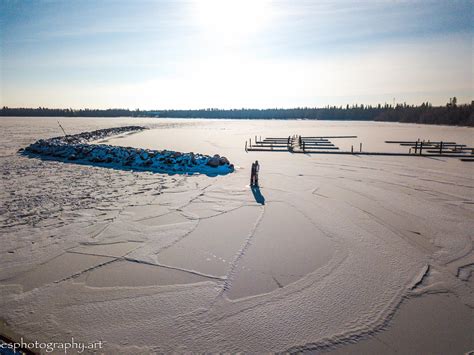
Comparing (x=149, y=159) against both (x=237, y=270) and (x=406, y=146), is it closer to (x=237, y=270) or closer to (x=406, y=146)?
(x=237, y=270)

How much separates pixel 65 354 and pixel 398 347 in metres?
3.36

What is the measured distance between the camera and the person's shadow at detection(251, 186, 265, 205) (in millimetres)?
7758

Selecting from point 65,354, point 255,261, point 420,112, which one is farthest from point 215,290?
point 420,112

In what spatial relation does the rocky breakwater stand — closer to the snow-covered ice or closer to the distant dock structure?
the snow-covered ice

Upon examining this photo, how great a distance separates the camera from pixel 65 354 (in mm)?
2650

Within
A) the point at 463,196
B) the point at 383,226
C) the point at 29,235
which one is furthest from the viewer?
the point at 463,196

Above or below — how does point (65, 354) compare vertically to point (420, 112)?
below

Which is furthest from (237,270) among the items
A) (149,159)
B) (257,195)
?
(149,159)

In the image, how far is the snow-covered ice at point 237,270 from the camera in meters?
2.91

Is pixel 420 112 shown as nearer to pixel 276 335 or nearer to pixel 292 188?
pixel 292 188

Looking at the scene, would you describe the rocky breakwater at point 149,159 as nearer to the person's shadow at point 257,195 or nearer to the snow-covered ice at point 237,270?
the person's shadow at point 257,195

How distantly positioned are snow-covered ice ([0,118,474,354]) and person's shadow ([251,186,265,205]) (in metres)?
0.24

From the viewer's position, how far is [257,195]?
331 inches

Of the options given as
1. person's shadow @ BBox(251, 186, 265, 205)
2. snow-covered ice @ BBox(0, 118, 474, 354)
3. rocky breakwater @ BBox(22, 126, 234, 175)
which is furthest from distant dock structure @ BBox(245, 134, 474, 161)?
snow-covered ice @ BBox(0, 118, 474, 354)
